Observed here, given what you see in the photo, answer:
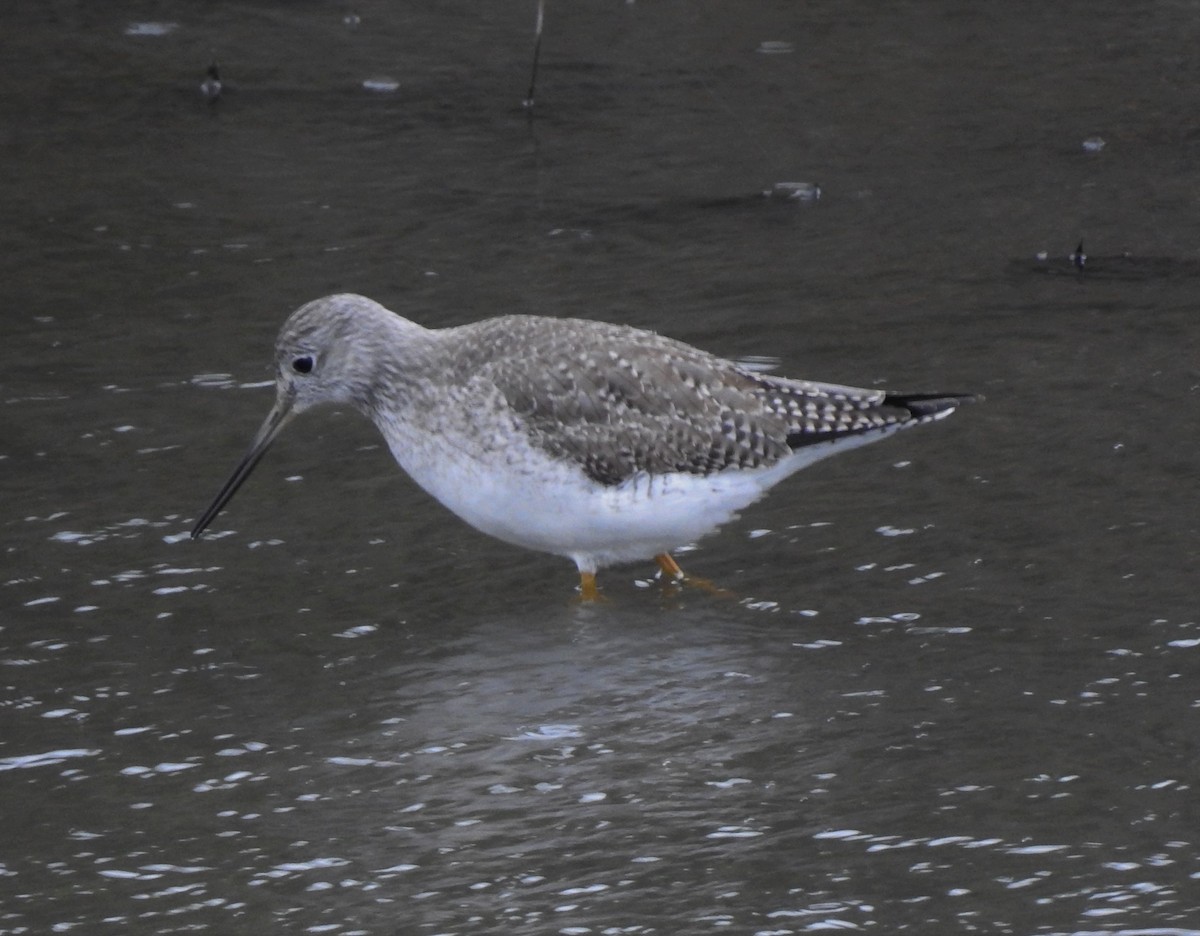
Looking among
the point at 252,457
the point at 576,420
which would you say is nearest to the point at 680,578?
the point at 576,420

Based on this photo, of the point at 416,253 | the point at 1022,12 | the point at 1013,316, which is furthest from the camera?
the point at 1022,12

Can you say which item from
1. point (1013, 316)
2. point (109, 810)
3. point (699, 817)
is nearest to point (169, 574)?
point (109, 810)

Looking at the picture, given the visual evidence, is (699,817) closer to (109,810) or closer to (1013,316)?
(109,810)

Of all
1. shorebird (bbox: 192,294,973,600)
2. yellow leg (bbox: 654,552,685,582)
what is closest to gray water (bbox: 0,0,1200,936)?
yellow leg (bbox: 654,552,685,582)

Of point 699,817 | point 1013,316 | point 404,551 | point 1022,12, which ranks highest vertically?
point 1022,12

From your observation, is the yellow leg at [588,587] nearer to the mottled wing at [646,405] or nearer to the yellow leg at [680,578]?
the yellow leg at [680,578]

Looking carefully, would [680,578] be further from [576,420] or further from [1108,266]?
[1108,266]

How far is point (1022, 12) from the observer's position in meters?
15.8

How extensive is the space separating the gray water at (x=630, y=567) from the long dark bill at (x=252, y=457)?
189 mm

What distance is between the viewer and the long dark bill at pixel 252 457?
27.9ft

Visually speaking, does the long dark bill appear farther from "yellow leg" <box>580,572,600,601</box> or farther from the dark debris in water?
the dark debris in water

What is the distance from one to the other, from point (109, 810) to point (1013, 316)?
235 inches

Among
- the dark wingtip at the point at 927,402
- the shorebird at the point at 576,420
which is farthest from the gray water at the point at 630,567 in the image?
the dark wingtip at the point at 927,402

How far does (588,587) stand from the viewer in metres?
8.23
